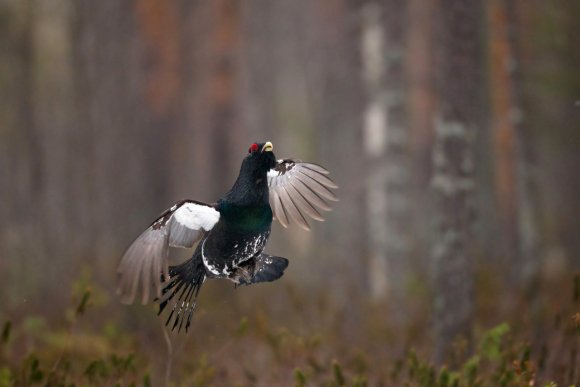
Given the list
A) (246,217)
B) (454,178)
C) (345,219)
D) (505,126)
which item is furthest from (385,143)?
(246,217)

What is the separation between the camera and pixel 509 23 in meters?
8.49

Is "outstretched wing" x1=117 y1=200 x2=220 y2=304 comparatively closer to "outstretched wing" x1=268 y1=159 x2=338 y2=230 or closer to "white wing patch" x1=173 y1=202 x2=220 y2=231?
"white wing patch" x1=173 y1=202 x2=220 y2=231

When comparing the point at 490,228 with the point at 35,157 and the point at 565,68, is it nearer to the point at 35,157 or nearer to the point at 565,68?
the point at 565,68

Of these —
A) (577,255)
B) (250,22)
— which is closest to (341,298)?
(577,255)

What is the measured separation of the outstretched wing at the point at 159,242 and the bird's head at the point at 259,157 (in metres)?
0.26

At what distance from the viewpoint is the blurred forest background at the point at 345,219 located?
5.08m

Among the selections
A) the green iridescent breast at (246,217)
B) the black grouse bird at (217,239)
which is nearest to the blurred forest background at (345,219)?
the black grouse bird at (217,239)

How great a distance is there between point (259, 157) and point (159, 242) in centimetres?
57

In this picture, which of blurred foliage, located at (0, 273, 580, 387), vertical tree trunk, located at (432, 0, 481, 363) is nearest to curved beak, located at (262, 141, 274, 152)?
blurred foliage, located at (0, 273, 580, 387)

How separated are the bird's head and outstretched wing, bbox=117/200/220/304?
0.26 metres

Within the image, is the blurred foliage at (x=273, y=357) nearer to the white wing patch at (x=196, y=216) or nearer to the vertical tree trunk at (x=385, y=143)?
the white wing patch at (x=196, y=216)

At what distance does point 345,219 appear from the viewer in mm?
9578

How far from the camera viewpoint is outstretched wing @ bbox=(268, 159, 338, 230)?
3.51m

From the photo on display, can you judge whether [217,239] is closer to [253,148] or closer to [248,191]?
[248,191]
